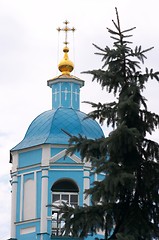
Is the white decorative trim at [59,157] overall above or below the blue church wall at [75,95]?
below

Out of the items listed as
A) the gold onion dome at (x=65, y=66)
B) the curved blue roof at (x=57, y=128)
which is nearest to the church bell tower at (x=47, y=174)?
the curved blue roof at (x=57, y=128)

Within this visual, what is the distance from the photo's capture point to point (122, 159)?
14203 mm

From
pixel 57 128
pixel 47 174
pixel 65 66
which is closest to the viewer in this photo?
pixel 47 174

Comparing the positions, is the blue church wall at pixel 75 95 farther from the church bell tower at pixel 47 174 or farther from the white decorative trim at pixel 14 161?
the white decorative trim at pixel 14 161

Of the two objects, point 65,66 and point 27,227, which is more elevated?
point 65,66

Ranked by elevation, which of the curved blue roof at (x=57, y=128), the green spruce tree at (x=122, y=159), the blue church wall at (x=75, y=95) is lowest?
the green spruce tree at (x=122, y=159)

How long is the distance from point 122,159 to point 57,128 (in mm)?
11554

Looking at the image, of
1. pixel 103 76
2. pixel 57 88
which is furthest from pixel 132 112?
pixel 57 88

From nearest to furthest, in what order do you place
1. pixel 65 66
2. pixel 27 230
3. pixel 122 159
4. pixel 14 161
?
pixel 122 159 → pixel 27 230 → pixel 14 161 → pixel 65 66

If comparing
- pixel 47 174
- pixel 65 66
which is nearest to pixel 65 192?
pixel 47 174

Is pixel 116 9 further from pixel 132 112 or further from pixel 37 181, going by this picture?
pixel 37 181

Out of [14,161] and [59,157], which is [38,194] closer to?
[59,157]

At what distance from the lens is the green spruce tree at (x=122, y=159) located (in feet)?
45.1

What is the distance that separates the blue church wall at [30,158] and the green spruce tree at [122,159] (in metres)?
10.8
